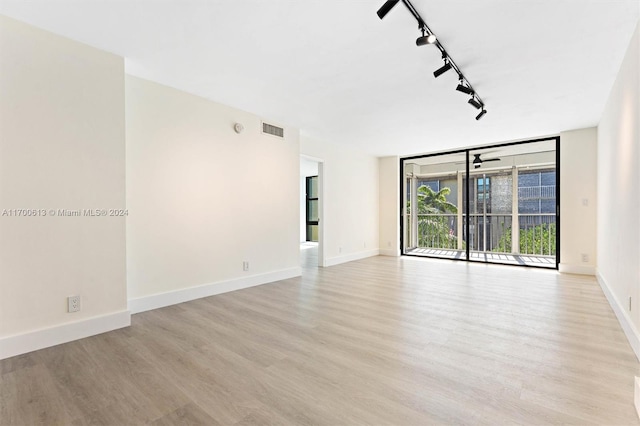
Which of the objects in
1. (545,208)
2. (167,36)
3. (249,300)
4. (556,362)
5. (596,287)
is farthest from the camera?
(545,208)

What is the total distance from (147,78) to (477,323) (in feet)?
13.9

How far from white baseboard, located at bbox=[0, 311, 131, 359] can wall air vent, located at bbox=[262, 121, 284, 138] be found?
9.89ft

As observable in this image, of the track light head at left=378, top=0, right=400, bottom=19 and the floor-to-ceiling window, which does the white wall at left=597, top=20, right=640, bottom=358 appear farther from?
the floor-to-ceiling window

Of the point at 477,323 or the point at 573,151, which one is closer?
the point at 477,323

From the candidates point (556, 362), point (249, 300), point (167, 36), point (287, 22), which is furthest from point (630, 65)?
point (249, 300)

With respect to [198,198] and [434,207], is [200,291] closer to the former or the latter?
[198,198]

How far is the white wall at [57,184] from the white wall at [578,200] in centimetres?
669

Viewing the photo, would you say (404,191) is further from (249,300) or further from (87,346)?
(87,346)

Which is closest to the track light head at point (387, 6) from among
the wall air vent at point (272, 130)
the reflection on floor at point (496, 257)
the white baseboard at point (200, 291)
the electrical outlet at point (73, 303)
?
the wall air vent at point (272, 130)

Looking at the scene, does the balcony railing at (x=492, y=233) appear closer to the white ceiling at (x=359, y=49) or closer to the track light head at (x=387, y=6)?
the white ceiling at (x=359, y=49)

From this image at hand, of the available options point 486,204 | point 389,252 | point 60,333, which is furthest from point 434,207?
point 60,333

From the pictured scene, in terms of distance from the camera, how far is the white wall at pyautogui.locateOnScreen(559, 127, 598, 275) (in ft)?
16.7

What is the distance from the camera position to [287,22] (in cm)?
229

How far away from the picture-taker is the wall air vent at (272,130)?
460 centimetres
